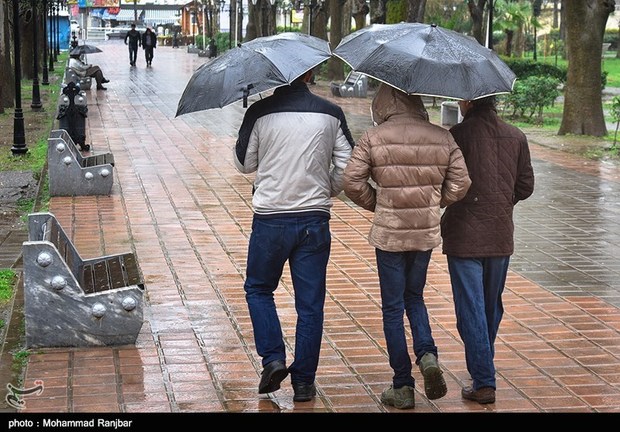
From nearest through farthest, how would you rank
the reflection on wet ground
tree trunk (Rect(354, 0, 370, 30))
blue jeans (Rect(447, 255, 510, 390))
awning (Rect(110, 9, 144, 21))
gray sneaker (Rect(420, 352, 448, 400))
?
1. gray sneaker (Rect(420, 352, 448, 400))
2. blue jeans (Rect(447, 255, 510, 390))
3. the reflection on wet ground
4. tree trunk (Rect(354, 0, 370, 30))
5. awning (Rect(110, 9, 144, 21))

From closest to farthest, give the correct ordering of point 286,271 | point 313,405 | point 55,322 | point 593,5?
point 313,405, point 55,322, point 286,271, point 593,5

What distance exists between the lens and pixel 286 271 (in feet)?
28.2

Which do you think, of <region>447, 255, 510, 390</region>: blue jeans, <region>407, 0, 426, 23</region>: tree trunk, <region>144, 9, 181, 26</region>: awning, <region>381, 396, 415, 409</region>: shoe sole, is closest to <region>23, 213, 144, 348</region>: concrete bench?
<region>381, 396, 415, 409</region>: shoe sole

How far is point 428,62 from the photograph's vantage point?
523 centimetres

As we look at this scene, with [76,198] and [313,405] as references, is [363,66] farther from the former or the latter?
[76,198]

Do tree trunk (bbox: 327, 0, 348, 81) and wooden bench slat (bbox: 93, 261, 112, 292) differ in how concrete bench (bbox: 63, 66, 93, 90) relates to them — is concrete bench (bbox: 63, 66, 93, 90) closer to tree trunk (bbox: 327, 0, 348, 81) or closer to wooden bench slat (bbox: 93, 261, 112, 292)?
tree trunk (bbox: 327, 0, 348, 81)

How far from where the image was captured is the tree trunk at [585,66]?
1856 centimetres

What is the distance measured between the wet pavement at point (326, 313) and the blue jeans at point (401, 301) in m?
0.26

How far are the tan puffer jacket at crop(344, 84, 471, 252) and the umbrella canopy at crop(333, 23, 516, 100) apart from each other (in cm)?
23

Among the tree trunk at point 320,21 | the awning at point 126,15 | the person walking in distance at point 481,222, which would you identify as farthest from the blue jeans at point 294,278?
the awning at point 126,15

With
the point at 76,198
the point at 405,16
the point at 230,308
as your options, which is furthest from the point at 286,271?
the point at 405,16

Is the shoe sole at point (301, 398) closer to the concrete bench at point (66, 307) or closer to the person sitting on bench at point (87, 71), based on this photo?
the concrete bench at point (66, 307)

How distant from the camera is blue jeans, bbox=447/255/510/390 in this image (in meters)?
5.48
